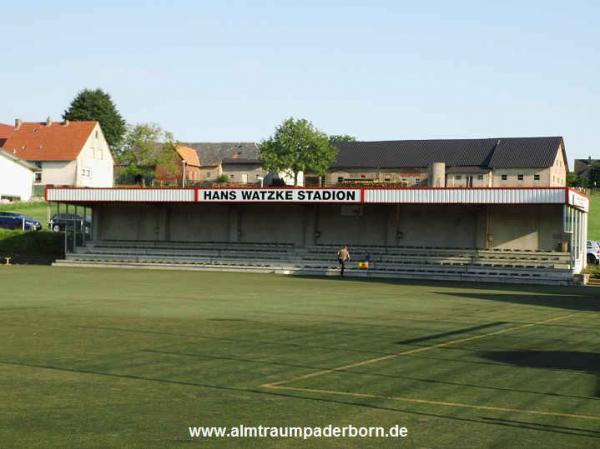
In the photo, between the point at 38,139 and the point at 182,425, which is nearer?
the point at 182,425

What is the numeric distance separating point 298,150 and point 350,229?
61.8 m

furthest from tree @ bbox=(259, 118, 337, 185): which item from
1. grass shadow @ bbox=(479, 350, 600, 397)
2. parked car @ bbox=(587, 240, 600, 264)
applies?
grass shadow @ bbox=(479, 350, 600, 397)

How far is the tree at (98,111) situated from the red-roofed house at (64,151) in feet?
73.7

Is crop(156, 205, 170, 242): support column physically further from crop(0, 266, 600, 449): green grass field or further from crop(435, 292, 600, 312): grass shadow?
crop(0, 266, 600, 449): green grass field

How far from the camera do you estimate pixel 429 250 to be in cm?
5284

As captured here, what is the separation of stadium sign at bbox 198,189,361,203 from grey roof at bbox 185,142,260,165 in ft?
246

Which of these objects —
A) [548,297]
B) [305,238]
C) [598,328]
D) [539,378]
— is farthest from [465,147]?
[539,378]

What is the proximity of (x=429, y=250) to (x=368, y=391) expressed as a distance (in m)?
41.6

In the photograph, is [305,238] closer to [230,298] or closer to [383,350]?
[230,298]

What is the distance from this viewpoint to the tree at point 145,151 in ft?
344

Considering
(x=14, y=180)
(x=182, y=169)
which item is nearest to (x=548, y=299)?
(x=14, y=180)

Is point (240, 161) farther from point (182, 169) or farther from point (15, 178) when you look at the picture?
point (15, 178)

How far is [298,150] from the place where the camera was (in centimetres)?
11638

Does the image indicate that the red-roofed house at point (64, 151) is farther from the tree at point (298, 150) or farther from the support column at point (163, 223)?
the support column at point (163, 223)
